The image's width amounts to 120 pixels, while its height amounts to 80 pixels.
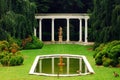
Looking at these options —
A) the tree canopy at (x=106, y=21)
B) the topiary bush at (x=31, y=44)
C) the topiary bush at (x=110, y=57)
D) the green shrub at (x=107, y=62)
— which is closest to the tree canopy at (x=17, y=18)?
the topiary bush at (x=31, y=44)

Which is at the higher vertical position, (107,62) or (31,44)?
(107,62)

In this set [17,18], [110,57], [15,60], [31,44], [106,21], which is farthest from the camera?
[31,44]

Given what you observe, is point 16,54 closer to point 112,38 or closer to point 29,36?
point 112,38

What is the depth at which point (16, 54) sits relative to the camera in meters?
32.2

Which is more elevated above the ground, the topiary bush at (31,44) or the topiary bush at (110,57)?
the topiary bush at (110,57)

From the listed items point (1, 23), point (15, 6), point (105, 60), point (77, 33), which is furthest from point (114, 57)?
point (77, 33)

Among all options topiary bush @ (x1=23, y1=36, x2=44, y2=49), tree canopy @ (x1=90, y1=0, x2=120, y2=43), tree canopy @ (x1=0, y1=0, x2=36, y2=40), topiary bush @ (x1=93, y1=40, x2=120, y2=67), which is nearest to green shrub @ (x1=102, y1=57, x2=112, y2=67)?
topiary bush @ (x1=93, y1=40, x2=120, y2=67)

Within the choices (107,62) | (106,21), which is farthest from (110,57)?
(106,21)

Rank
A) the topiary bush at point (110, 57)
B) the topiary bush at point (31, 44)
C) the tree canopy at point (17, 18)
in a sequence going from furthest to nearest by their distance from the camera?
the topiary bush at point (31, 44) → the tree canopy at point (17, 18) → the topiary bush at point (110, 57)

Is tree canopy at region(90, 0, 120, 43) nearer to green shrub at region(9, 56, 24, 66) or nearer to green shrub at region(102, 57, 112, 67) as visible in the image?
green shrub at region(102, 57, 112, 67)

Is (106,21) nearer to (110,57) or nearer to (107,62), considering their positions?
(110,57)

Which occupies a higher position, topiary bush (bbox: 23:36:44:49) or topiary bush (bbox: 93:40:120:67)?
topiary bush (bbox: 93:40:120:67)

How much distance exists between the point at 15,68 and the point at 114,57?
7.35m

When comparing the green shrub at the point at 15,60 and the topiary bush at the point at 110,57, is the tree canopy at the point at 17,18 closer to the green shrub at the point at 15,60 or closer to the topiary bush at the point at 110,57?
the green shrub at the point at 15,60
